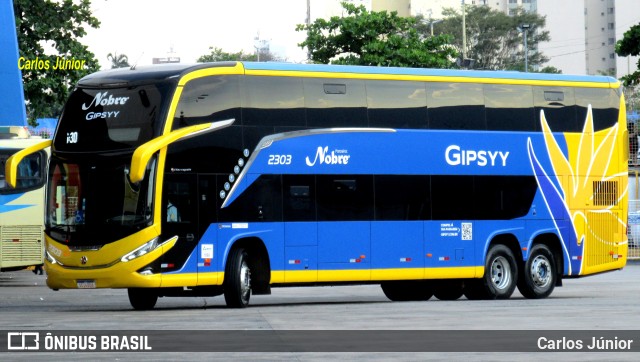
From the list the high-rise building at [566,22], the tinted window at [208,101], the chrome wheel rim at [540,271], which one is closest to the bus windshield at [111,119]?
the tinted window at [208,101]

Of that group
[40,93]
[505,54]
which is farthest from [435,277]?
[505,54]

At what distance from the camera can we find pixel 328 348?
1484 centimetres

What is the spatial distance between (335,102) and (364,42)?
36.8m

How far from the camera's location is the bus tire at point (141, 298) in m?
23.6

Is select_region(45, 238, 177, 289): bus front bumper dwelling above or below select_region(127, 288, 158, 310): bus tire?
above

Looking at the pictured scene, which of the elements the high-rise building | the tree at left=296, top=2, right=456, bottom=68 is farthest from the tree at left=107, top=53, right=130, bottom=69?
the tree at left=296, top=2, right=456, bottom=68

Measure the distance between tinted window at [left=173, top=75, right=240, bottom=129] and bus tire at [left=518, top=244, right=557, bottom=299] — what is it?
23.7ft

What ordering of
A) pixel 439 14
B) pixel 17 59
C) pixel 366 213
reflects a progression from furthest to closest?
pixel 439 14
pixel 17 59
pixel 366 213

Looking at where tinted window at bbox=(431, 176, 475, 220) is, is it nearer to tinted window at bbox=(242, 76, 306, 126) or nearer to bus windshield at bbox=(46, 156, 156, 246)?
tinted window at bbox=(242, 76, 306, 126)

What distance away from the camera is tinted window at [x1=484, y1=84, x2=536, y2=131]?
26.9 metres

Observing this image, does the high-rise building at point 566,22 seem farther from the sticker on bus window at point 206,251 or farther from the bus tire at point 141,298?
the sticker on bus window at point 206,251

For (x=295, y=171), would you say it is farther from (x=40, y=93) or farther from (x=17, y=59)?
(x=40, y=93)

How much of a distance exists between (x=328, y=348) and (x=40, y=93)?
36402mm

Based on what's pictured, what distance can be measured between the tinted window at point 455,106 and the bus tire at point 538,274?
2817mm
